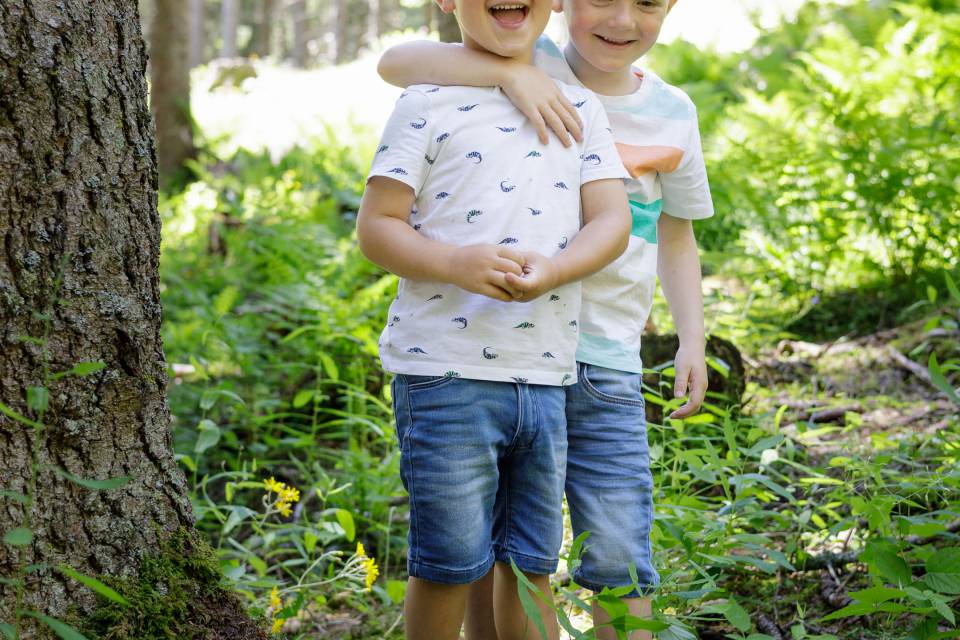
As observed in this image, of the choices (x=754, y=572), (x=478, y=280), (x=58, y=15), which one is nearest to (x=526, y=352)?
(x=478, y=280)

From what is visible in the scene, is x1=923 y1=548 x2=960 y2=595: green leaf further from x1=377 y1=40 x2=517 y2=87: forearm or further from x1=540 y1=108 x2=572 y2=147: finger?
x1=377 y1=40 x2=517 y2=87: forearm

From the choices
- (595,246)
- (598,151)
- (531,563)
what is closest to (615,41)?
(598,151)

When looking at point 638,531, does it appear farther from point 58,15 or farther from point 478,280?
point 58,15

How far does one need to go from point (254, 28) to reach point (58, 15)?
48458mm

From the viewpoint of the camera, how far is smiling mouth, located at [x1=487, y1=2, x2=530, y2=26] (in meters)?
2.01

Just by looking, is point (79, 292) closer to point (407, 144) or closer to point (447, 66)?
point (407, 144)

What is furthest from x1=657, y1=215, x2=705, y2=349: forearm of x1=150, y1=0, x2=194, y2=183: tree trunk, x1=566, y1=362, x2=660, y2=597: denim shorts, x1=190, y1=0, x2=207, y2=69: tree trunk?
x1=190, y1=0, x2=207, y2=69: tree trunk

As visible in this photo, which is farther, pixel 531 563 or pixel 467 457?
pixel 531 563

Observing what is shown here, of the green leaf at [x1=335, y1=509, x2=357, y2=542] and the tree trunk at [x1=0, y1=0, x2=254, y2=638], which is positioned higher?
the tree trunk at [x1=0, y1=0, x2=254, y2=638]

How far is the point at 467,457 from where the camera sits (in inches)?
76.8

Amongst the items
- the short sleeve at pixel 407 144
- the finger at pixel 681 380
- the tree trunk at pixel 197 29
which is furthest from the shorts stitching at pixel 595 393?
the tree trunk at pixel 197 29

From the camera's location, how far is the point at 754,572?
2.80 meters

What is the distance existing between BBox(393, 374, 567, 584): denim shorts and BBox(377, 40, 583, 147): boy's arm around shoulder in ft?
1.87

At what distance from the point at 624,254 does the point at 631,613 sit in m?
0.83
